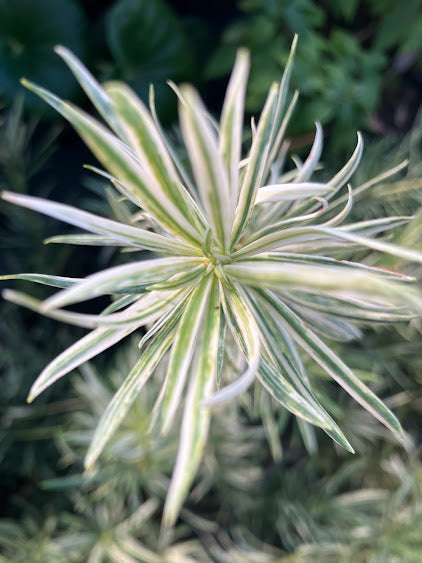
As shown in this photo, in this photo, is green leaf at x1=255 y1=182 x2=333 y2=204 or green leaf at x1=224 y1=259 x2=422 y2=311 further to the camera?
green leaf at x1=255 y1=182 x2=333 y2=204

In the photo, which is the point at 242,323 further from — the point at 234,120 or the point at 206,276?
the point at 234,120

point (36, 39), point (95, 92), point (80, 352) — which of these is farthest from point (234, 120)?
point (36, 39)

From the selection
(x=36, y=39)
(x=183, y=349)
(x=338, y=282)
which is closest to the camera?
(x=338, y=282)

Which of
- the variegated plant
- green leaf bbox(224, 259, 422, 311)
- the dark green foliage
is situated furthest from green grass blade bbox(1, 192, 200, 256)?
the dark green foliage

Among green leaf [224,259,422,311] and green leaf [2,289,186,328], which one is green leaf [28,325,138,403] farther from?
green leaf [224,259,422,311]

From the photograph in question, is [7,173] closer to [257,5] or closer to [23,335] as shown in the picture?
[23,335]

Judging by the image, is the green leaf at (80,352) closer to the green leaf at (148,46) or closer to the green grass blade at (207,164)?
the green grass blade at (207,164)

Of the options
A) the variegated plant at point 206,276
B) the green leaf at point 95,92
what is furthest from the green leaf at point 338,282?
the green leaf at point 95,92
